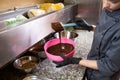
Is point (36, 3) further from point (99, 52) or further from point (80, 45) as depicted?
point (99, 52)

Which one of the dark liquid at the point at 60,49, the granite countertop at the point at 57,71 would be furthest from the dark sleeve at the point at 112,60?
the dark liquid at the point at 60,49

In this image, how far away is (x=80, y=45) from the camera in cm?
174

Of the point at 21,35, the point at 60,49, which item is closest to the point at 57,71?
the point at 60,49

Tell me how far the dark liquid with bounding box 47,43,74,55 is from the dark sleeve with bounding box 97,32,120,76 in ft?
1.24

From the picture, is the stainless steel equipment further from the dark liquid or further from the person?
the person

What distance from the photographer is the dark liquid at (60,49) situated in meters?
1.34

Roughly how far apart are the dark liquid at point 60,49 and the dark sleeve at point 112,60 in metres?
0.38

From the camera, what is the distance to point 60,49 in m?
1.38

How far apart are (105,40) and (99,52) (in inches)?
5.4

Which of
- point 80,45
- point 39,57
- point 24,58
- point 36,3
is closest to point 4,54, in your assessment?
point 24,58

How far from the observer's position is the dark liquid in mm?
1338

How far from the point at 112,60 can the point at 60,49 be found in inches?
20.9

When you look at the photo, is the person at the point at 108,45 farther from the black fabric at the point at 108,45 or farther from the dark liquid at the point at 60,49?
the dark liquid at the point at 60,49

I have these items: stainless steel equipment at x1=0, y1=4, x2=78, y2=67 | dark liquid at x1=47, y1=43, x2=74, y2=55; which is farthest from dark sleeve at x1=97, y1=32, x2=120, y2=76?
stainless steel equipment at x1=0, y1=4, x2=78, y2=67
